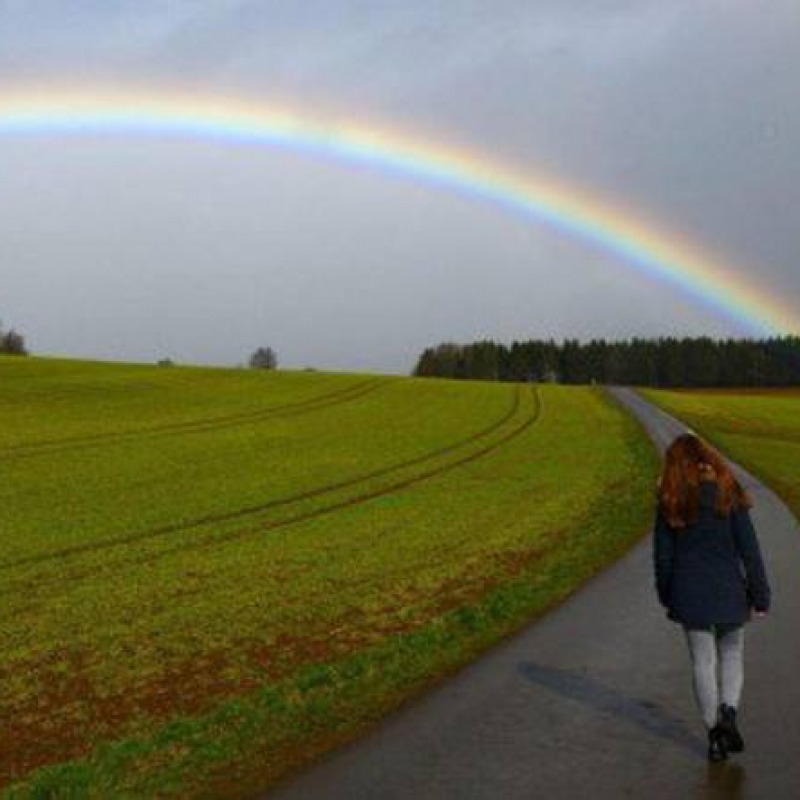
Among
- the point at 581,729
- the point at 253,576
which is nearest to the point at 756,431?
the point at 253,576

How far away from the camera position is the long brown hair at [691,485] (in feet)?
24.7

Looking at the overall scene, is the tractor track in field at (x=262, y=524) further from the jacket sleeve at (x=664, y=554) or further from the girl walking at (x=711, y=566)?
the girl walking at (x=711, y=566)

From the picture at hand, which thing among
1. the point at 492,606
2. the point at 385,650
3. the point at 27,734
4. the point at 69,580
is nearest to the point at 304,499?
the point at 69,580

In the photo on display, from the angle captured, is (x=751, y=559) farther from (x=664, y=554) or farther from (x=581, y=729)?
(x=581, y=729)

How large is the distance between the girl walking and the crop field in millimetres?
16795

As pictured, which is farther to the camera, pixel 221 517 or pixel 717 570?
pixel 221 517

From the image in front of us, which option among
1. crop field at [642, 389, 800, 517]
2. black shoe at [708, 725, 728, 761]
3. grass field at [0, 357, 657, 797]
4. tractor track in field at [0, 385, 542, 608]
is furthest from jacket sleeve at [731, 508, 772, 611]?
crop field at [642, 389, 800, 517]

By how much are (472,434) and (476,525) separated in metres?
26.1

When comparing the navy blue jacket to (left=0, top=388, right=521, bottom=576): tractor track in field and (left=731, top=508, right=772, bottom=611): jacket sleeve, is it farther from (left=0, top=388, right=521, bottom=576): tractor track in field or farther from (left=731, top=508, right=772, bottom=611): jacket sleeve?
(left=0, top=388, right=521, bottom=576): tractor track in field

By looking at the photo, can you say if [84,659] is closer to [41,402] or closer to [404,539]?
[404,539]

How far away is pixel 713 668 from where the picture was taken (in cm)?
775

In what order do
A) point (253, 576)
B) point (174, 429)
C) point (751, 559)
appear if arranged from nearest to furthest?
A: point (751, 559)
point (253, 576)
point (174, 429)

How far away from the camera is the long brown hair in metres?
7.53

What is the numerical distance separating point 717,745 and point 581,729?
1.12 metres
